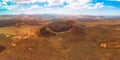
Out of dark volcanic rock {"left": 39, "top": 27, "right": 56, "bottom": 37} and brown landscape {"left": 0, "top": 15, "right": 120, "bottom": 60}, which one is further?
dark volcanic rock {"left": 39, "top": 27, "right": 56, "bottom": 37}

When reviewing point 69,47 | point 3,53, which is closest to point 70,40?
point 69,47

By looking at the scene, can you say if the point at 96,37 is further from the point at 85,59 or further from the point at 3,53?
the point at 3,53

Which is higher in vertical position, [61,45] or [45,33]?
[61,45]

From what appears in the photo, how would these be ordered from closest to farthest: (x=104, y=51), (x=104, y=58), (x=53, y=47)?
Answer: (x=104, y=58) < (x=104, y=51) < (x=53, y=47)

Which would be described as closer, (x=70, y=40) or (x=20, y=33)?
(x=70, y=40)

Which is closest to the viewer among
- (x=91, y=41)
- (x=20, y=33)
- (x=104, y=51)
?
(x=104, y=51)

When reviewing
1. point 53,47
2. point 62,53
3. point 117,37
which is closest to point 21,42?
point 53,47

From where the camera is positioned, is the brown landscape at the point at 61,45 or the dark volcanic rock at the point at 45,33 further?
the dark volcanic rock at the point at 45,33

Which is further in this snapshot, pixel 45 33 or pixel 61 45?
pixel 45 33

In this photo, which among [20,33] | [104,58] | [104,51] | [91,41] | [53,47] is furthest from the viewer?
[20,33]

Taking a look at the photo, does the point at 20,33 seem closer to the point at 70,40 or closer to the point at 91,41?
the point at 70,40
